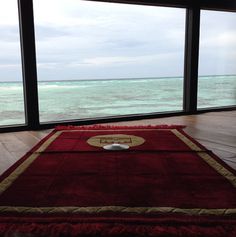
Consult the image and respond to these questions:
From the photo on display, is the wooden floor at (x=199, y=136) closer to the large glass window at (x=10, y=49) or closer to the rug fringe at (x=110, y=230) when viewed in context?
the large glass window at (x=10, y=49)

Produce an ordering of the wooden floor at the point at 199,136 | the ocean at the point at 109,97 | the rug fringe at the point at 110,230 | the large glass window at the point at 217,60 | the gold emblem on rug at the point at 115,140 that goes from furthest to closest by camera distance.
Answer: the large glass window at the point at 217,60, the ocean at the point at 109,97, the gold emblem on rug at the point at 115,140, the wooden floor at the point at 199,136, the rug fringe at the point at 110,230

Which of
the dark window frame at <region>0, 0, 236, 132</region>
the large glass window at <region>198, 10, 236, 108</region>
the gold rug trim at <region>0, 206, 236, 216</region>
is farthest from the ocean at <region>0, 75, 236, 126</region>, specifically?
the gold rug trim at <region>0, 206, 236, 216</region>

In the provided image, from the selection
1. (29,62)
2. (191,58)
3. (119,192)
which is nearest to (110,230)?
(119,192)

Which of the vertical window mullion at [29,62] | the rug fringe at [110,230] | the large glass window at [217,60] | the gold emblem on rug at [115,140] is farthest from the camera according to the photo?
the large glass window at [217,60]

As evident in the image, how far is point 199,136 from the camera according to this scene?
7.97 ft

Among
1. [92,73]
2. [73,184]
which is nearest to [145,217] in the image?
[73,184]

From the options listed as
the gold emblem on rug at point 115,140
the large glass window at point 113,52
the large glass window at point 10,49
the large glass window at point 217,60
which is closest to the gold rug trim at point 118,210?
the gold emblem on rug at point 115,140

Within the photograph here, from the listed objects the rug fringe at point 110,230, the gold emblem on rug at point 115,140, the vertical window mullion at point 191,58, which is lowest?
the rug fringe at point 110,230

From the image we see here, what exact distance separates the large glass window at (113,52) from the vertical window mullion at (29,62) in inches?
30.5

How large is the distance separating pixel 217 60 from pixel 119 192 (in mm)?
3529

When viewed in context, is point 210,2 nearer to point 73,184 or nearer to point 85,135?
point 85,135

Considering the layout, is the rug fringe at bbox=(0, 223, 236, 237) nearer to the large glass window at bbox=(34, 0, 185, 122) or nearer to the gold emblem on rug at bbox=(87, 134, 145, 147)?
the gold emblem on rug at bbox=(87, 134, 145, 147)

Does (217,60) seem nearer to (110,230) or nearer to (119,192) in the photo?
(119,192)

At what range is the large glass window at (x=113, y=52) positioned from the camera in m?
3.88
